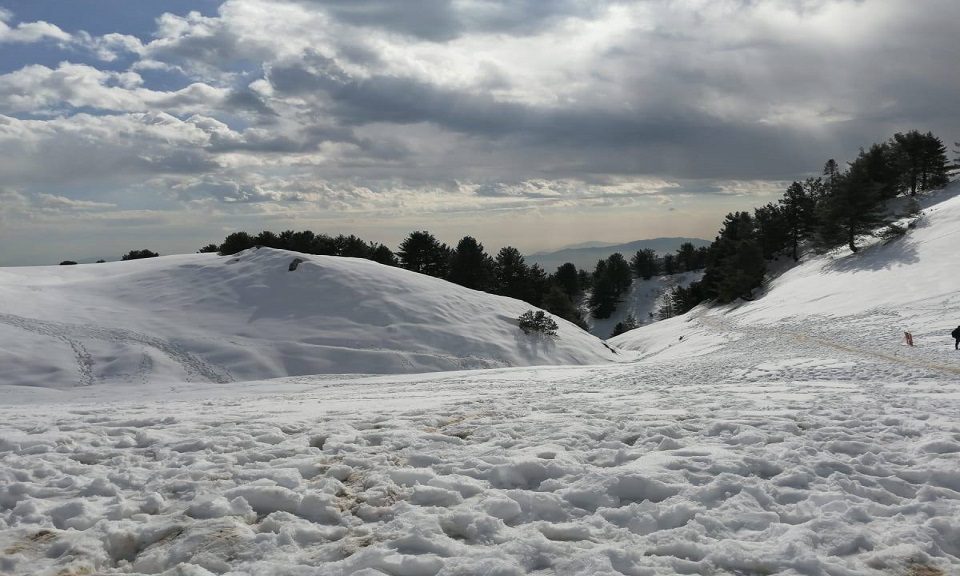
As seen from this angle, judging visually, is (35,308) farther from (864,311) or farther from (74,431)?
(864,311)

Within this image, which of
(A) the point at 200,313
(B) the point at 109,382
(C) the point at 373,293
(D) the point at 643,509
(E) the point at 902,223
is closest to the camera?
(D) the point at 643,509

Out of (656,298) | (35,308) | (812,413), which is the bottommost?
(656,298)

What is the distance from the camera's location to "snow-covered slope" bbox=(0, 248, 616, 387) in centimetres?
2500

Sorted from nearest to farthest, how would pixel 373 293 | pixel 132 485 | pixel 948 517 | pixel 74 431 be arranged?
pixel 948 517
pixel 132 485
pixel 74 431
pixel 373 293

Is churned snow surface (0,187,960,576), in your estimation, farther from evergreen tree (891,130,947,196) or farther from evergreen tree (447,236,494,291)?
evergreen tree (891,130,947,196)

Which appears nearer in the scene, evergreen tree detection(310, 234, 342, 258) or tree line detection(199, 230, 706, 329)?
tree line detection(199, 230, 706, 329)

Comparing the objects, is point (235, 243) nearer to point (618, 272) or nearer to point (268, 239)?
point (268, 239)

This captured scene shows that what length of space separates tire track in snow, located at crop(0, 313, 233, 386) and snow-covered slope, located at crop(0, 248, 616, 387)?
0.04 metres

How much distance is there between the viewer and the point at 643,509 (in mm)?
5629

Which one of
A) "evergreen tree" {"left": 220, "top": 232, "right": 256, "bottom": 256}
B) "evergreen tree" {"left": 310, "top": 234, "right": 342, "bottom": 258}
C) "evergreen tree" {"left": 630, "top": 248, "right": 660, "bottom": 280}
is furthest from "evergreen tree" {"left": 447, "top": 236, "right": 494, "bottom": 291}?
"evergreen tree" {"left": 630, "top": 248, "right": 660, "bottom": 280}

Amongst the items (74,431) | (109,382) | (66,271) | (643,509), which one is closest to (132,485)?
(74,431)

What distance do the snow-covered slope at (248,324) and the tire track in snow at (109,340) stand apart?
1.7 inches

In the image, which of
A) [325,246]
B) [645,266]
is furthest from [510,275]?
[645,266]

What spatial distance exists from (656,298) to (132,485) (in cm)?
13350
